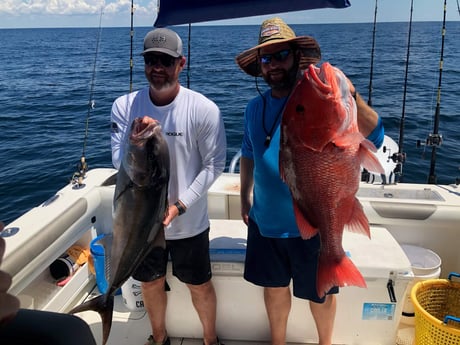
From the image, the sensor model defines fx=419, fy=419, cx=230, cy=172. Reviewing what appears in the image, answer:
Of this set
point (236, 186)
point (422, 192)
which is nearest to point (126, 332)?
point (236, 186)

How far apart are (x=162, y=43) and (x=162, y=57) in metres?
0.08

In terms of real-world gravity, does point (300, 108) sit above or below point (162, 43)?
below

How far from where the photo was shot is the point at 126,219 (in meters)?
2.25

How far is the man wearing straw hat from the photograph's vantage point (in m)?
2.24

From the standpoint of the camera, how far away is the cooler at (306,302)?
2.76 metres

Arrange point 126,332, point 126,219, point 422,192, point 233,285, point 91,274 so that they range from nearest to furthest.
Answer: point 126,219 < point 233,285 < point 126,332 < point 422,192 < point 91,274

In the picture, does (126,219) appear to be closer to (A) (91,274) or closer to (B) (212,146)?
(B) (212,146)

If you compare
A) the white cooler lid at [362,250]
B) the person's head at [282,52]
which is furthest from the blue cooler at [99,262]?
the person's head at [282,52]

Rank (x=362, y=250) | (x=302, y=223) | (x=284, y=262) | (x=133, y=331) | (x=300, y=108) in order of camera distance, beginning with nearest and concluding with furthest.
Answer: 1. (x=300, y=108)
2. (x=302, y=223)
3. (x=284, y=262)
4. (x=362, y=250)
5. (x=133, y=331)

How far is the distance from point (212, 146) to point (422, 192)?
2.12m

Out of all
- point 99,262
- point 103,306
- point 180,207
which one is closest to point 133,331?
point 99,262

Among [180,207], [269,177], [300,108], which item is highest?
[300,108]

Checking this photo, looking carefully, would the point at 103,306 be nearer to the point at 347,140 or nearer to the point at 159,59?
the point at 159,59

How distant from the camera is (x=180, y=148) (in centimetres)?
257
